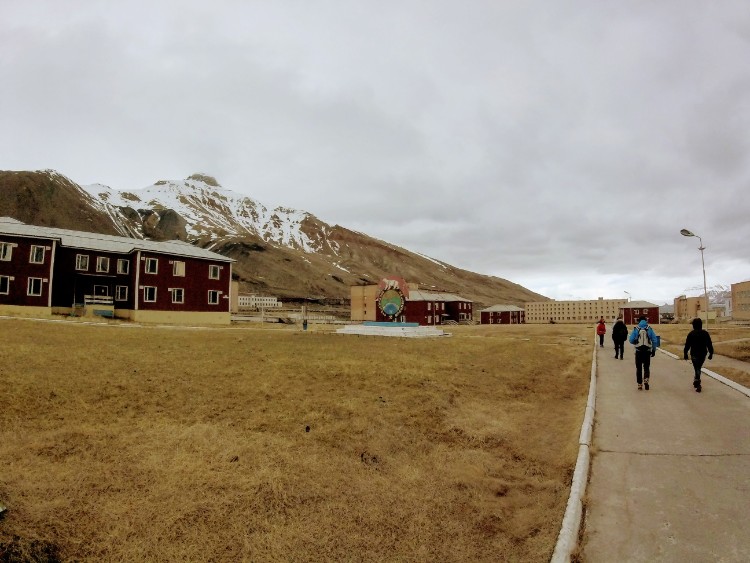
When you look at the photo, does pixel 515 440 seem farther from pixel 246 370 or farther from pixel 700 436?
pixel 246 370

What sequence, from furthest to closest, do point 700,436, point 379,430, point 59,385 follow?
point 59,385 → point 379,430 → point 700,436

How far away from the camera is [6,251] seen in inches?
1610

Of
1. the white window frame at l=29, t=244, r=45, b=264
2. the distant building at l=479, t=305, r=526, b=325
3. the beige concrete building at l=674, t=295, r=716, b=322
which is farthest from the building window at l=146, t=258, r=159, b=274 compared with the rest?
the beige concrete building at l=674, t=295, r=716, b=322

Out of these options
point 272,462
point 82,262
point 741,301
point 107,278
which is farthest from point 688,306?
point 272,462

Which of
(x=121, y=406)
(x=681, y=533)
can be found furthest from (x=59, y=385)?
(x=681, y=533)

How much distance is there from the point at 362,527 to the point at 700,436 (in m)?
7.10

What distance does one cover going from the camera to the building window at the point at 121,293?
162 feet

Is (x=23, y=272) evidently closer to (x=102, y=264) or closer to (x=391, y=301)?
(x=102, y=264)

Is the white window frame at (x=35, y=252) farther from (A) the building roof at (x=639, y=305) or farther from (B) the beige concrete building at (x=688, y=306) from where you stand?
(B) the beige concrete building at (x=688, y=306)

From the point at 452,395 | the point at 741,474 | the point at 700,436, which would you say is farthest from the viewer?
the point at 452,395

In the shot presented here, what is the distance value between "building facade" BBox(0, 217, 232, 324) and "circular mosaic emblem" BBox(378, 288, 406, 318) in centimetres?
2119

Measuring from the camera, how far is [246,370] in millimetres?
16219

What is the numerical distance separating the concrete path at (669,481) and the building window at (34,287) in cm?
4687

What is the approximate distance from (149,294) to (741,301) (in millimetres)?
124946
